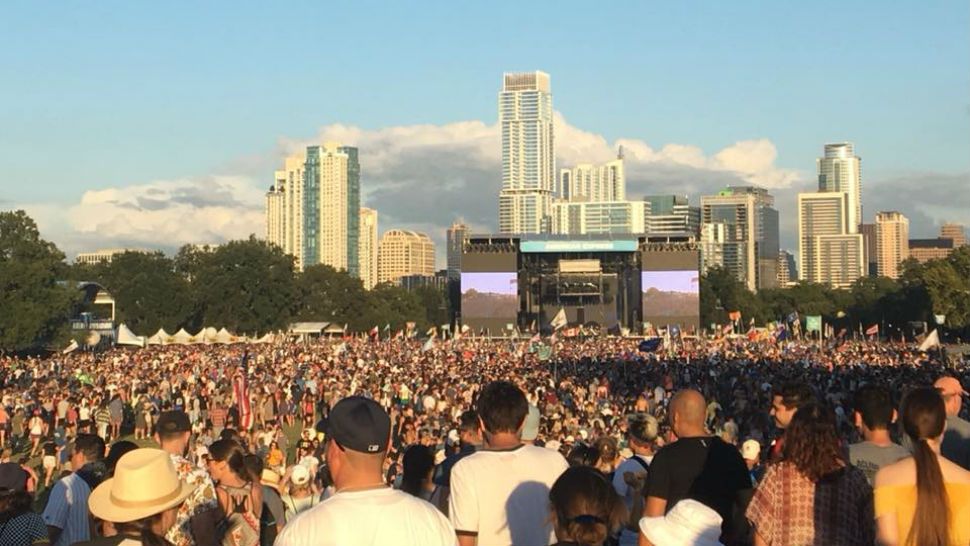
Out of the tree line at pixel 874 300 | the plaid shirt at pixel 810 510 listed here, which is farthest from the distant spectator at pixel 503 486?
the tree line at pixel 874 300

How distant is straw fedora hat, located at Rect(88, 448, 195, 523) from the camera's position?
4578mm

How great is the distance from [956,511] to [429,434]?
48.6ft

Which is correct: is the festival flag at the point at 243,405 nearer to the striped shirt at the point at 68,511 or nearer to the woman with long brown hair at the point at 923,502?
the striped shirt at the point at 68,511

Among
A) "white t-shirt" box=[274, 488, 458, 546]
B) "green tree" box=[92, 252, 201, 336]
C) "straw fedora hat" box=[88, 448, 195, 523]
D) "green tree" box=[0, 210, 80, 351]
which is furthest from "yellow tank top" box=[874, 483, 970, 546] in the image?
"green tree" box=[92, 252, 201, 336]

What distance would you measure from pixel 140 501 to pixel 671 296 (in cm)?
8373

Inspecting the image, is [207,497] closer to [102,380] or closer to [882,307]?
[102,380]

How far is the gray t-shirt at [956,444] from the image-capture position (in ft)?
23.4

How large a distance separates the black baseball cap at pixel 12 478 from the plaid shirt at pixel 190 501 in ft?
2.87

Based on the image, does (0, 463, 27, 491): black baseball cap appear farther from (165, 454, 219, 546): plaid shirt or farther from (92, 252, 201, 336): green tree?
(92, 252, 201, 336): green tree

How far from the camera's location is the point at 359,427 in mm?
4422

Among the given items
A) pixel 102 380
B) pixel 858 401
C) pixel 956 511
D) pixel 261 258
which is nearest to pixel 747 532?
pixel 858 401

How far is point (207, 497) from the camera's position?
6691 millimetres

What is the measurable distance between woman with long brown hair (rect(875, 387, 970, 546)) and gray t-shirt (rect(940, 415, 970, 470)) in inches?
87.3

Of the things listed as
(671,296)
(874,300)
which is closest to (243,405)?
(671,296)
